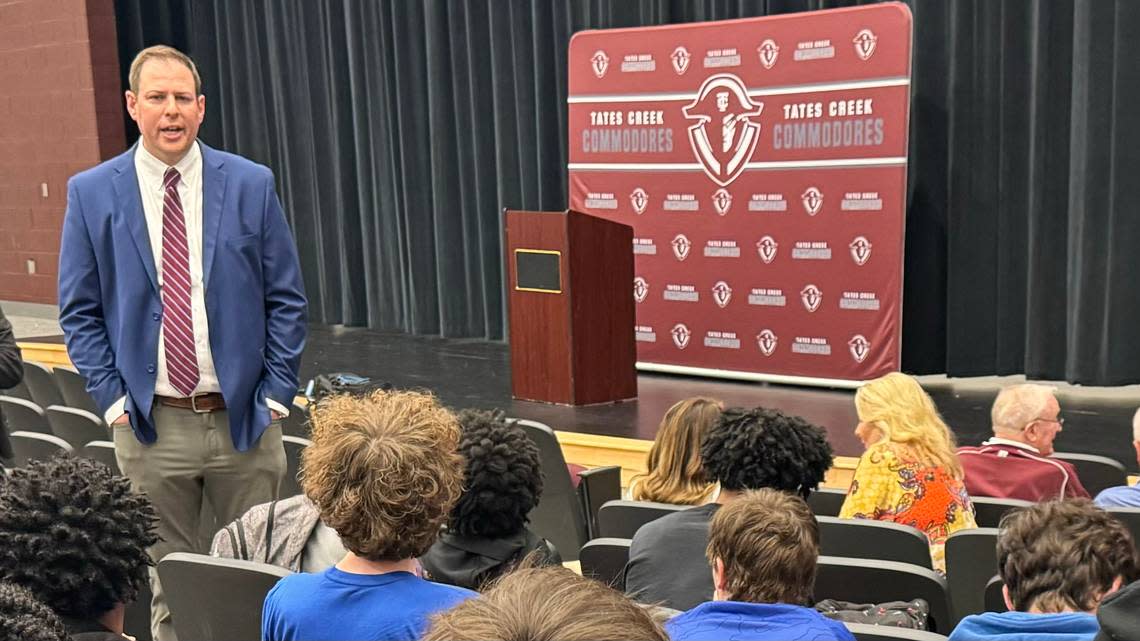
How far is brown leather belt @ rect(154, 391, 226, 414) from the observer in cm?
291

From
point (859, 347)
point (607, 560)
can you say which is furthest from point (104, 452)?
point (859, 347)

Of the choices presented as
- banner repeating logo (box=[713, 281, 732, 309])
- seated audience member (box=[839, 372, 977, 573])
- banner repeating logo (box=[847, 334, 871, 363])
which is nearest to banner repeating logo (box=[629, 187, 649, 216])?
banner repeating logo (box=[713, 281, 732, 309])

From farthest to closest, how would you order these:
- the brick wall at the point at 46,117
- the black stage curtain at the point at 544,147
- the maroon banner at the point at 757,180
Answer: the brick wall at the point at 46,117 < the maroon banner at the point at 757,180 < the black stage curtain at the point at 544,147

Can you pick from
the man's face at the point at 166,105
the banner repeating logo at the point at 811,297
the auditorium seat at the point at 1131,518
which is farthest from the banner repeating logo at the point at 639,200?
the auditorium seat at the point at 1131,518

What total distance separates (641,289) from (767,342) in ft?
2.97

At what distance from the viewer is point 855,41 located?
20.7 feet

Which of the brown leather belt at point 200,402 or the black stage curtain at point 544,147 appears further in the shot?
the black stage curtain at point 544,147

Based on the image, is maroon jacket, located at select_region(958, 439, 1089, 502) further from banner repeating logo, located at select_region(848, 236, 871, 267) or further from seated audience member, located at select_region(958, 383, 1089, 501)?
banner repeating logo, located at select_region(848, 236, 871, 267)

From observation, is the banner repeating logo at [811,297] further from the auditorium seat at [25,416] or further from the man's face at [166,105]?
the man's face at [166,105]

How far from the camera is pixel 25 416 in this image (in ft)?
14.3

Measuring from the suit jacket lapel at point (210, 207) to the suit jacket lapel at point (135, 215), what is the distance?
0.40 ft

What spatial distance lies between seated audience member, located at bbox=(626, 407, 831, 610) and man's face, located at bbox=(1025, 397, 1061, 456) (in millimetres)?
1039

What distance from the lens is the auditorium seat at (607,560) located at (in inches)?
105

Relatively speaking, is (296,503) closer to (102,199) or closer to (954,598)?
(102,199)
